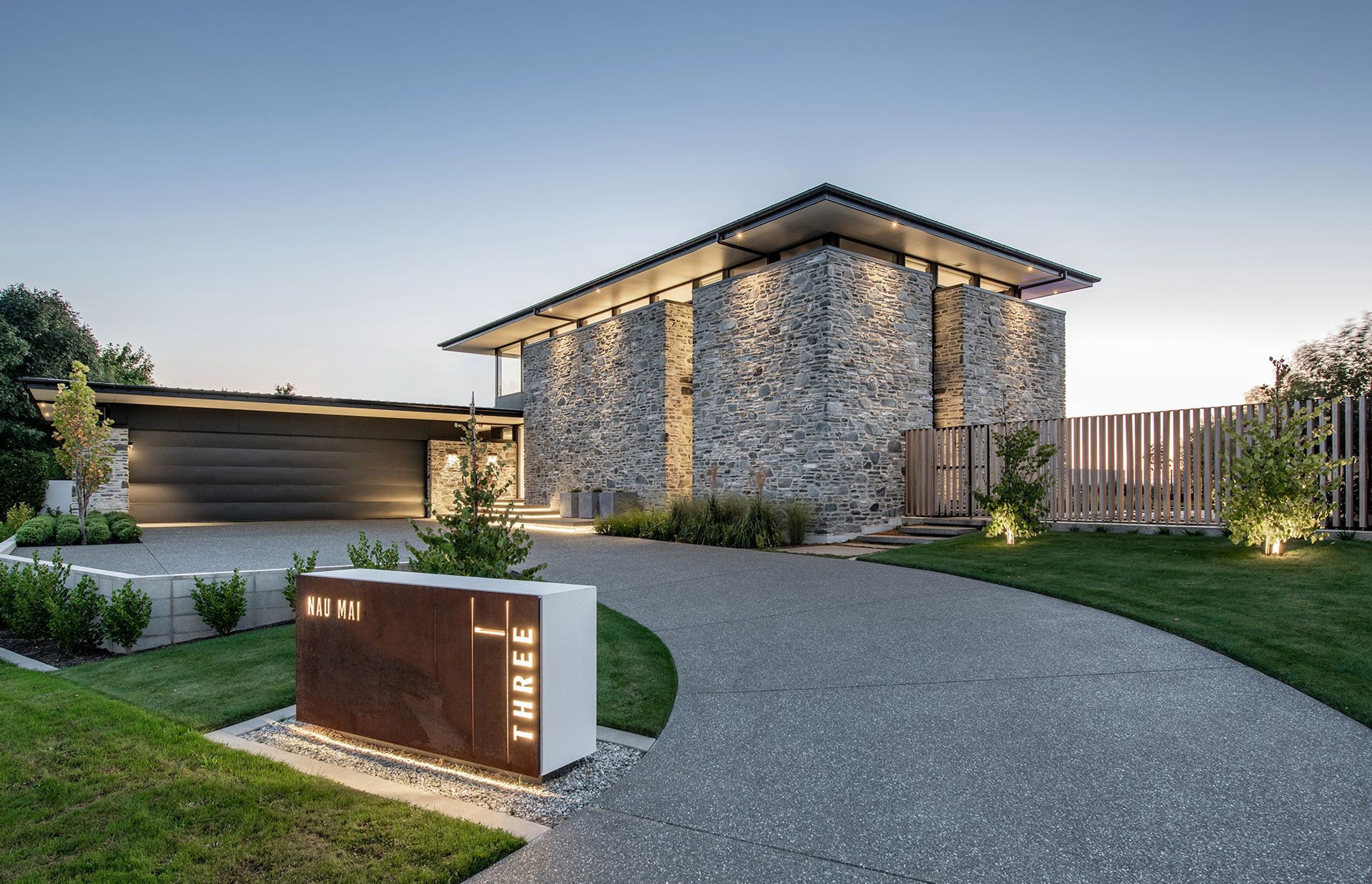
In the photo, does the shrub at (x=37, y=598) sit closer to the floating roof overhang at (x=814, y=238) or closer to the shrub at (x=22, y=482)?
the floating roof overhang at (x=814, y=238)

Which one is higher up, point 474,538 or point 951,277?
point 951,277

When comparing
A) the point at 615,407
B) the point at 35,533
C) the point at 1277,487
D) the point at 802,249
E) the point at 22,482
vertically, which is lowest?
the point at 35,533

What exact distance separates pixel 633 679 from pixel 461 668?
5.67 feet

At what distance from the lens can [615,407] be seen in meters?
18.7

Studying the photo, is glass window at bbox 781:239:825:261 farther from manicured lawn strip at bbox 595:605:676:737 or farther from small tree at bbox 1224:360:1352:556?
manicured lawn strip at bbox 595:605:676:737

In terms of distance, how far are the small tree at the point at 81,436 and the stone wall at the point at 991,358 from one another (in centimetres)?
1710

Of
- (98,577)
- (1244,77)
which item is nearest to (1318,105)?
(1244,77)

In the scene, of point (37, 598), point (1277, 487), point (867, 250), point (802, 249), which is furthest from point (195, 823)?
point (867, 250)

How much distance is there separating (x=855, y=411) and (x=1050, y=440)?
3621 mm

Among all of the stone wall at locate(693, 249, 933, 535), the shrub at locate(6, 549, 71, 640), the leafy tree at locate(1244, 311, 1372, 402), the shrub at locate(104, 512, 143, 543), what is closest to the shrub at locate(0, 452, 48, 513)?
the shrub at locate(104, 512, 143, 543)

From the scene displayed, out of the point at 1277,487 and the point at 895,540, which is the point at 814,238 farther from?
the point at 1277,487

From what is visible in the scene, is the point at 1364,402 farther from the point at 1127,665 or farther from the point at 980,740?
the point at 980,740

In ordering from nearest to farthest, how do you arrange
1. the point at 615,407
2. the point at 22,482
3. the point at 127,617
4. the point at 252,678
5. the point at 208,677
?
the point at 252,678
the point at 208,677
the point at 127,617
the point at 615,407
the point at 22,482

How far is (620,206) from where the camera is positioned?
17438 millimetres
